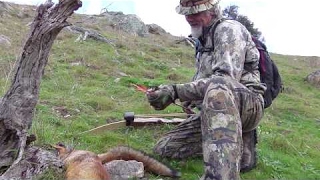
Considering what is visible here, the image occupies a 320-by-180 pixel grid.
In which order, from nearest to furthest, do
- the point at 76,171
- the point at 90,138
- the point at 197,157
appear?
the point at 76,171 → the point at 197,157 → the point at 90,138

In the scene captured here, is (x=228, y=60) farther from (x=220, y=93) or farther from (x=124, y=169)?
(x=124, y=169)

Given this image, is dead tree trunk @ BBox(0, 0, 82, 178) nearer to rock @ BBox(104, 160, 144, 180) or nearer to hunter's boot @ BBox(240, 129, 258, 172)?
rock @ BBox(104, 160, 144, 180)

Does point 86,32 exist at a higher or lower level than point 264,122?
higher

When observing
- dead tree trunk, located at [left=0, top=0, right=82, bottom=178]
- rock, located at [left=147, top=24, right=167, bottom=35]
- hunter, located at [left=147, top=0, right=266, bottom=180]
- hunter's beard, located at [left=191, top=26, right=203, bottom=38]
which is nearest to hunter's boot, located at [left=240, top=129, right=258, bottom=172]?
hunter, located at [left=147, top=0, right=266, bottom=180]

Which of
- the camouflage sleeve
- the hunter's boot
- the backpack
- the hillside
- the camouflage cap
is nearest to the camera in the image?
the camouflage sleeve

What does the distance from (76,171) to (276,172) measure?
8.41ft

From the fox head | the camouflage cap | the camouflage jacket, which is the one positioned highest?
the camouflage cap

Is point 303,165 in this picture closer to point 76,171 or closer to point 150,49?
point 76,171

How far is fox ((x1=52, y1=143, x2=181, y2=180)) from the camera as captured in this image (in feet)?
12.7

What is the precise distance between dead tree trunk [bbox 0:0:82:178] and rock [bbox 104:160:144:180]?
76 centimetres

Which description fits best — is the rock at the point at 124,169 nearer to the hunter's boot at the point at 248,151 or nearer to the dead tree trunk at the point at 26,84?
the dead tree trunk at the point at 26,84

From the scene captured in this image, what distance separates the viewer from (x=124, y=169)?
441cm

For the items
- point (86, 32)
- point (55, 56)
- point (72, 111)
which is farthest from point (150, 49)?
point (72, 111)

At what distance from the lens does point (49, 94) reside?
27.9 feet
